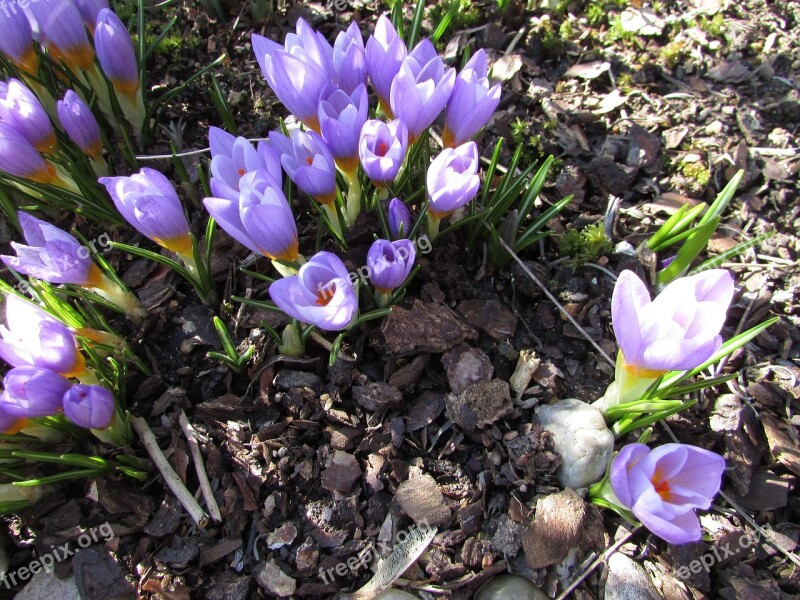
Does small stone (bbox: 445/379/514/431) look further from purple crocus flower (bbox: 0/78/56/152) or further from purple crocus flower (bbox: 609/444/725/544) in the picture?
purple crocus flower (bbox: 0/78/56/152)

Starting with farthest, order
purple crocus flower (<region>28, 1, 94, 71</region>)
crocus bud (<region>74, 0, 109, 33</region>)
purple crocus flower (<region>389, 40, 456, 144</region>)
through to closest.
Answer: crocus bud (<region>74, 0, 109, 33</region>), purple crocus flower (<region>28, 1, 94, 71</region>), purple crocus flower (<region>389, 40, 456, 144</region>)

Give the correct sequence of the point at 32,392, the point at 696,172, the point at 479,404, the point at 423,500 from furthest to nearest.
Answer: the point at 696,172, the point at 479,404, the point at 423,500, the point at 32,392

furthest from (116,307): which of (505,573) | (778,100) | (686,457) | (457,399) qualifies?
(778,100)

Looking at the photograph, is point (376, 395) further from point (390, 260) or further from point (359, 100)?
point (359, 100)

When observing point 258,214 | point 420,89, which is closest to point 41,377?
point 258,214

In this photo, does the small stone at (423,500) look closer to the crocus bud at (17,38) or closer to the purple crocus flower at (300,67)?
the purple crocus flower at (300,67)

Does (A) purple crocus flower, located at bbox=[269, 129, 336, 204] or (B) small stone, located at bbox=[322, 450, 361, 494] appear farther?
(B) small stone, located at bbox=[322, 450, 361, 494]

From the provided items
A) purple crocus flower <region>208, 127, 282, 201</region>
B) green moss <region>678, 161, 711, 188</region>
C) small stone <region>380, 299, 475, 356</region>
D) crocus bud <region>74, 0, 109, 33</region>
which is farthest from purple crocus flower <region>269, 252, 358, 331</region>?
green moss <region>678, 161, 711, 188</region>
